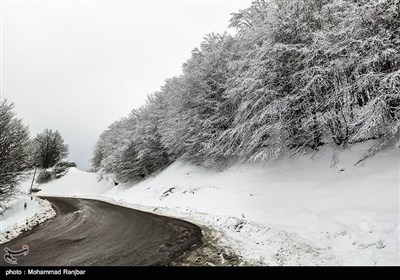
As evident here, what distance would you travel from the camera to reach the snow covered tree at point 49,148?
6803 cm

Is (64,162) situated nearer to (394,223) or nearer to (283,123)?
(283,123)

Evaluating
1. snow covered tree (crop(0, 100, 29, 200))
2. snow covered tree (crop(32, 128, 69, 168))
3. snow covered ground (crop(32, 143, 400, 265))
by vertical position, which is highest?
snow covered tree (crop(32, 128, 69, 168))

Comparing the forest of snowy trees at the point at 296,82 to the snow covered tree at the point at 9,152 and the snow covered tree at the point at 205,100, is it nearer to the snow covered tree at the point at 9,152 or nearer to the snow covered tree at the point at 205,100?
the snow covered tree at the point at 205,100

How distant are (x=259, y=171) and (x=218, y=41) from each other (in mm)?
12816

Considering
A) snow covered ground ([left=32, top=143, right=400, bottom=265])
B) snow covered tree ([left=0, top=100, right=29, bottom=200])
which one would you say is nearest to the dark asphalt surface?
Result: snow covered ground ([left=32, top=143, right=400, bottom=265])

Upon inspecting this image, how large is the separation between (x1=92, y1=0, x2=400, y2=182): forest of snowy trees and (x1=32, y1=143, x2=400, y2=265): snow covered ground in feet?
4.12

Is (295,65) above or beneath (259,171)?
above

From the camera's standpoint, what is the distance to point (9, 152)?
62.6 ft

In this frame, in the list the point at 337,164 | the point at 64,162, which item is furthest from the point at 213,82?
the point at 64,162

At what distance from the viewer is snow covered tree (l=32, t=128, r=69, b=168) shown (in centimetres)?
6803

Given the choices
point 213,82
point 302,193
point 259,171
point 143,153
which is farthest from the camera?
point 143,153

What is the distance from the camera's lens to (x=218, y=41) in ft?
77.4

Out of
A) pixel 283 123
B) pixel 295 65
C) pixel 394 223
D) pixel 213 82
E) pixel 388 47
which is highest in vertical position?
pixel 213 82

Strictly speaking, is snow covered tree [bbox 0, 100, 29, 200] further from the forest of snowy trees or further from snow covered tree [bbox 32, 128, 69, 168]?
snow covered tree [bbox 32, 128, 69, 168]
